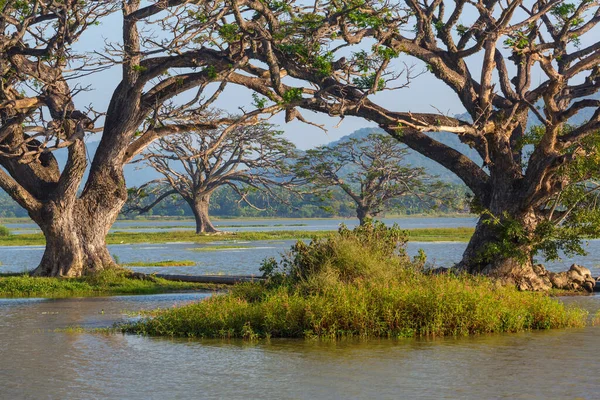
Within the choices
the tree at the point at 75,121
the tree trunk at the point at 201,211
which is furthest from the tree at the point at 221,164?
the tree at the point at 75,121

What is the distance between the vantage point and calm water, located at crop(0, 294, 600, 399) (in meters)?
9.99

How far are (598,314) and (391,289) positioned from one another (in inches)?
180

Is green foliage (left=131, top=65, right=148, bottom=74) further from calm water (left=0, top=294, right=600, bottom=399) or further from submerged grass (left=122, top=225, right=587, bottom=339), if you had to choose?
calm water (left=0, top=294, right=600, bottom=399)

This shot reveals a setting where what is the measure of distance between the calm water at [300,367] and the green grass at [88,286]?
23.9ft

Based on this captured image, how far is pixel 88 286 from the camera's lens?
23.0 meters

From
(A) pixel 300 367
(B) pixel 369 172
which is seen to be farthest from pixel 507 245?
(B) pixel 369 172

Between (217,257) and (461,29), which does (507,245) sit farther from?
(217,257)

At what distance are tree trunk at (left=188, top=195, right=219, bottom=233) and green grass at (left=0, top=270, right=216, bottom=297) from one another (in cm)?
3933

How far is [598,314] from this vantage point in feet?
54.1

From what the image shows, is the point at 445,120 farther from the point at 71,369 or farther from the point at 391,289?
the point at 71,369

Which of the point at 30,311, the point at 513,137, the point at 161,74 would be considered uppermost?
the point at 161,74

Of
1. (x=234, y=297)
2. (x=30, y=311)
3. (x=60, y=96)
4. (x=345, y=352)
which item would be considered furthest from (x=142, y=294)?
(x=345, y=352)

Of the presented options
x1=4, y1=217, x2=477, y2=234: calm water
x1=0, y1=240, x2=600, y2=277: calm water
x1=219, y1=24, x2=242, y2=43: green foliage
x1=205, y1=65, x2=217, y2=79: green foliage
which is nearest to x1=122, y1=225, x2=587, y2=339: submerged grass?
x1=219, y1=24, x2=242, y2=43: green foliage

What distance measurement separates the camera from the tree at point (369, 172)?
5825 cm
